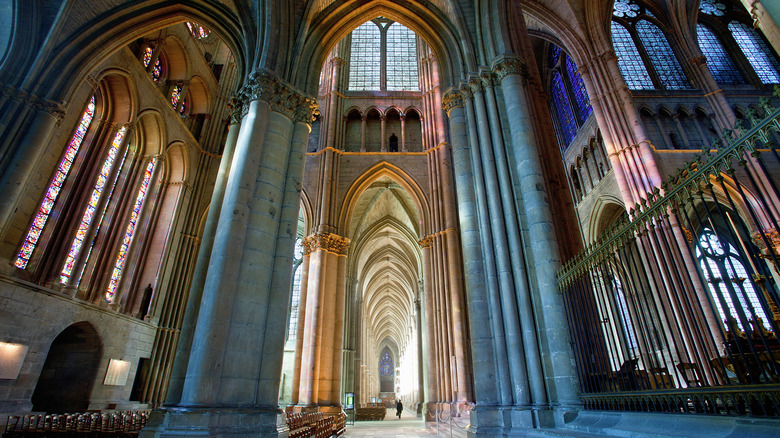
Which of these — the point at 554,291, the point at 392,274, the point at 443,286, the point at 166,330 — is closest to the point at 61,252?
the point at 166,330

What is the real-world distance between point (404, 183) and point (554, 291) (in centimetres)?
1232

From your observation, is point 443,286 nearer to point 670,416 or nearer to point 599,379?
point 599,379

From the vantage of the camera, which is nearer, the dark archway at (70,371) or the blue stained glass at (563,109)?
the dark archway at (70,371)

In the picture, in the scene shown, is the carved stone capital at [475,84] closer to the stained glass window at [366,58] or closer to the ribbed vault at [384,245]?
the ribbed vault at [384,245]

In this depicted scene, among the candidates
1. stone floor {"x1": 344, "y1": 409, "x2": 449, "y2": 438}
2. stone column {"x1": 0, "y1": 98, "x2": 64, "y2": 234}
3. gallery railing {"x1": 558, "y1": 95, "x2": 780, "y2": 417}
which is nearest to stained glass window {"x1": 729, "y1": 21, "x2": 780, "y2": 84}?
gallery railing {"x1": 558, "y1": 95, "x2": 780, "y2": 417}

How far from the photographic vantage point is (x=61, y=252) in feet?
37.0

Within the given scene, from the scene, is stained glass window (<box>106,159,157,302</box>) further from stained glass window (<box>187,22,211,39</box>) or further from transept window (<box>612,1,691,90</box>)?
A: transept window (<box>612,1,691,90</box>)

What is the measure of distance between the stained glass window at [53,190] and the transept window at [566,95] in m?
20.3

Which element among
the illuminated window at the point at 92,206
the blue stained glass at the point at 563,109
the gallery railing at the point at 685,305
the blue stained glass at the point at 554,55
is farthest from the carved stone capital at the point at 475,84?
the blue stained glass at the point at 554,55

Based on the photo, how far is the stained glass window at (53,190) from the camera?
10570mm

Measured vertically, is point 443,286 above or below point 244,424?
above

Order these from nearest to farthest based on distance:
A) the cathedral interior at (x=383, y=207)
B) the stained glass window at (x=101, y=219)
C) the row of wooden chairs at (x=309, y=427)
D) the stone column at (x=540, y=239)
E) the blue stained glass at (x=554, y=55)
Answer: the cathedral interior at (x=383, y=207)
the stone column at (x=540, y=239)
the row of wooden chairs at (x=309, y=427)
the stained glass window at (x=101, y=219)
the blue stained glass at (x=554, y=55)

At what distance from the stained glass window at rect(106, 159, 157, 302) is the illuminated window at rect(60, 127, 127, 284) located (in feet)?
4.57

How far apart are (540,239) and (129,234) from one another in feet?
48.7
